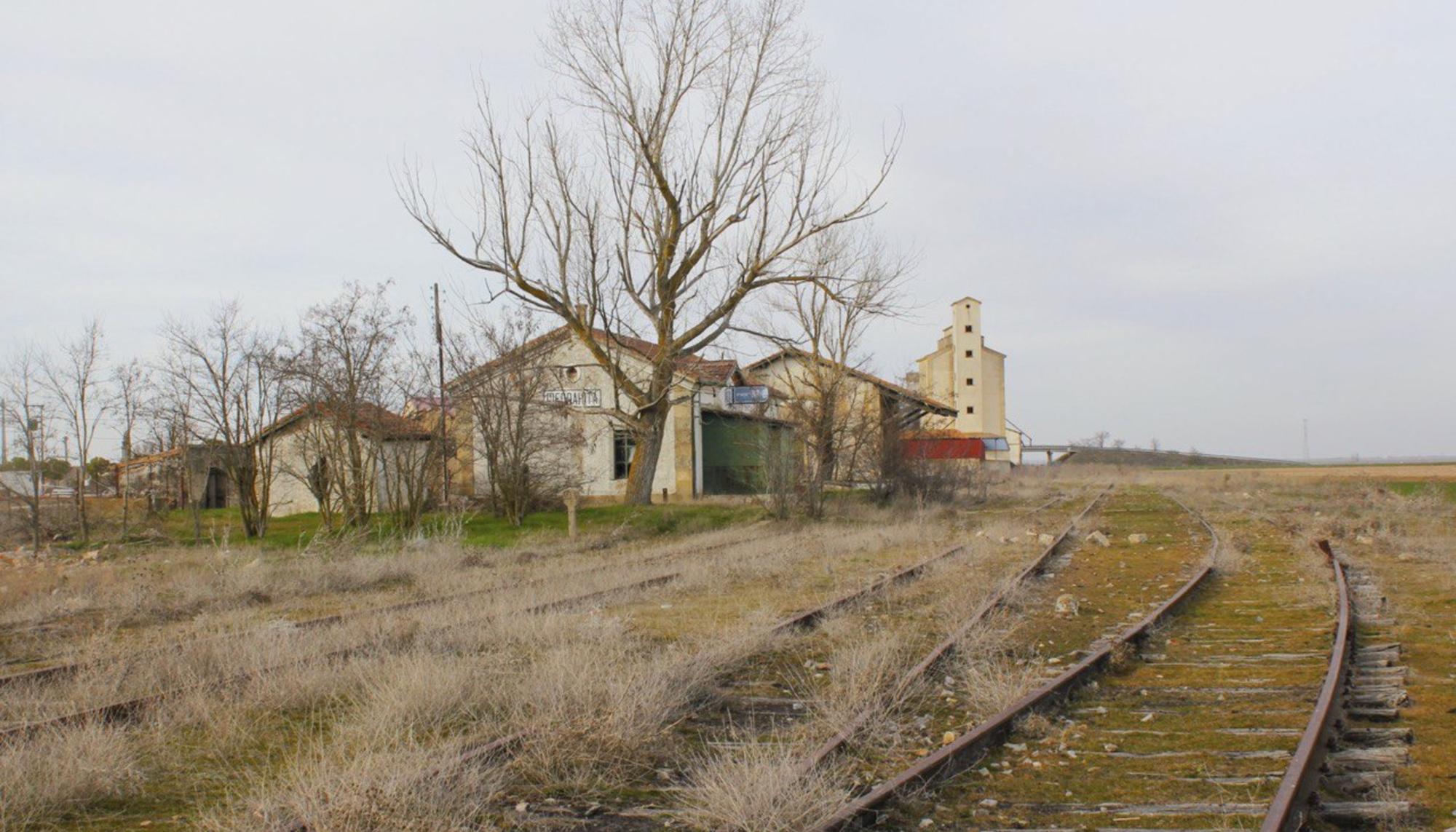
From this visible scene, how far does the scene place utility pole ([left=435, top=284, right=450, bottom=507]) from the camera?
24.1 metres

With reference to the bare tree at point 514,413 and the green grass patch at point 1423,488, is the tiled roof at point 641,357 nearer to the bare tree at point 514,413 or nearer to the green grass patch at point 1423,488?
the bare tree at point 514,413

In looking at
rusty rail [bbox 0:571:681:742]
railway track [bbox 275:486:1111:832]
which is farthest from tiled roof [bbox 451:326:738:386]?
rusty rail [bbox 0:571:681:742]

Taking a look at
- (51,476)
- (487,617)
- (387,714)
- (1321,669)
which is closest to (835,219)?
(487,617)

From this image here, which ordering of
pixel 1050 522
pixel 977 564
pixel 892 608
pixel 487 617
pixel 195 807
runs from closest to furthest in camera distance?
pixel 195 807, pixel 487 617, pixel 892 608, pixel 977 564, pixel 1050 522

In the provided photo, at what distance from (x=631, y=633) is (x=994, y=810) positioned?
518 centimetres

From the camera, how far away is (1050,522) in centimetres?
2445

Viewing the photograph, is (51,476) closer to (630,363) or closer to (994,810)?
(630,363)

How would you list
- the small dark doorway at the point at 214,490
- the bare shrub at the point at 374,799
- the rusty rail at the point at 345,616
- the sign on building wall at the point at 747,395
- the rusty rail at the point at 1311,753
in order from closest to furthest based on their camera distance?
the bare shrub at the point at 374,799, the rusty rail at the point at 1311,753, the rusty rail at the point at 345,616, the sign on building wall at the point at 747,395, the small dark doorway at the point at 214,490

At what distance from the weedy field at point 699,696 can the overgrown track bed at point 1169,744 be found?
0.02 meters

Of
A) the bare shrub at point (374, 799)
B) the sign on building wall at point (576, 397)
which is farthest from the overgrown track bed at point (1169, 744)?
the sign on building wall at point (576, 397)

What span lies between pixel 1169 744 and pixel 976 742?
3.88 ft

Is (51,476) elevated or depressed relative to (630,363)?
depressed

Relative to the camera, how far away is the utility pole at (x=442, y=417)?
79.0ft

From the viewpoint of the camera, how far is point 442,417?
23.8m
